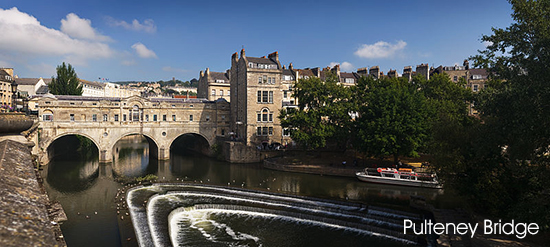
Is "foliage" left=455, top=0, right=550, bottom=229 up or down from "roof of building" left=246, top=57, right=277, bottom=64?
down

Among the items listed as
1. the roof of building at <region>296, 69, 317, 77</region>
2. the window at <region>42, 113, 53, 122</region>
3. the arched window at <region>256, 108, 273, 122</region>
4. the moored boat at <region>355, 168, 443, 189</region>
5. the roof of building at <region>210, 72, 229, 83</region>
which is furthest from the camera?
the roof of building at <region>210, 72, 229, 83</region>

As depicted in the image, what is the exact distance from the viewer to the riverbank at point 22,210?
24.1 feet

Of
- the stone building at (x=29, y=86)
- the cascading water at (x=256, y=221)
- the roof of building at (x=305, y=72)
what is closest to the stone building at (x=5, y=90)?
the stone building at (x=29, y=86)

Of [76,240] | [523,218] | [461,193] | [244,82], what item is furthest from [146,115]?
[523,218]

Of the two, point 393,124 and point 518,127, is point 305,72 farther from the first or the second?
point 518,127

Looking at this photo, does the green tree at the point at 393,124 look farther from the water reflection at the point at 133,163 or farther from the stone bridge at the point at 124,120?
the water reflection at the point at 133,163

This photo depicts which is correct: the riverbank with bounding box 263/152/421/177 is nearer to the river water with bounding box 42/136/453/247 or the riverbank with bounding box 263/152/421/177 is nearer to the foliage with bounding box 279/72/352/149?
the river water with bounding box 42/136/453/247

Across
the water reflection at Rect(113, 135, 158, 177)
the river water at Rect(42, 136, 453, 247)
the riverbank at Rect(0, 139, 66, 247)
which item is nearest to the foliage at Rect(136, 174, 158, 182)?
the river water at Rect(42, 136, 453, 247)

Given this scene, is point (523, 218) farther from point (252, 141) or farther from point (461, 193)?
point (252, 141)

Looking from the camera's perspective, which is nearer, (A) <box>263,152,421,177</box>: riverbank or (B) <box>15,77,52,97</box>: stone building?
(A) <box>263,152,421,177</box>: riverbank

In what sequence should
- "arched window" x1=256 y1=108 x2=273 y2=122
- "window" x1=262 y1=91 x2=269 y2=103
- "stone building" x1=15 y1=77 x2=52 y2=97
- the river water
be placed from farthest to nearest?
"stone building" x1=15 y1=77 x2=52 y2=97 < "window" x1=262 y1=91 x2=269 y2=103 < "arched window" x1=256 y1=108 x2=273 y2=122 < the river water

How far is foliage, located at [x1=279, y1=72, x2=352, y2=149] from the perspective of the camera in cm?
4600

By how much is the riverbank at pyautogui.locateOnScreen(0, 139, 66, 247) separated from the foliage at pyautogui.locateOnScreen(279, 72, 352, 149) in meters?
35.5

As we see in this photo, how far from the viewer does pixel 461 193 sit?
22750 mm
